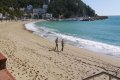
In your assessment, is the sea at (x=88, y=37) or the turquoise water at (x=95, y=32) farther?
the turquoise water at (x=95, y=32)

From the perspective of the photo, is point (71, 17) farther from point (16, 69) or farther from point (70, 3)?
point (16, 69)

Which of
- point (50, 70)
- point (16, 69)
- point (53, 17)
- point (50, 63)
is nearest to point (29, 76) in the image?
point (16, 69)

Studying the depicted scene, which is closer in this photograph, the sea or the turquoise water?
the sea

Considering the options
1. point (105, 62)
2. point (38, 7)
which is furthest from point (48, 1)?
point (105, 62)

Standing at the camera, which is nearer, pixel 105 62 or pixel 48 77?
pixel 48 77

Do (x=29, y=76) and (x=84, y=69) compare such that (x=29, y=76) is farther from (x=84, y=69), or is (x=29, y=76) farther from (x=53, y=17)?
(x=53, y=17)

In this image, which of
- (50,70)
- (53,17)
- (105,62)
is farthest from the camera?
(53,17)

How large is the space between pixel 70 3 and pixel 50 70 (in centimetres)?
17345

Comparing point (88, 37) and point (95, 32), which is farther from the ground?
point (88, 37)

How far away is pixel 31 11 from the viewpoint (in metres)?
184

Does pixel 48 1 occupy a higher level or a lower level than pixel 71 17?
higher

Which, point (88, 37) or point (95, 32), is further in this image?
point (95, 32)

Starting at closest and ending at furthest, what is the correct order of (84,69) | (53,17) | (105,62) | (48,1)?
(84,69), (105,62), (53,17), (48,1)

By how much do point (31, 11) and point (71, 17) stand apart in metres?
30.8
